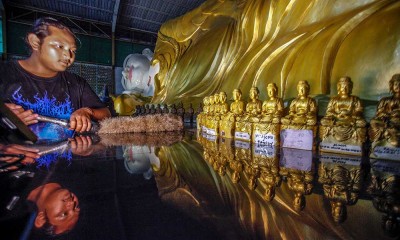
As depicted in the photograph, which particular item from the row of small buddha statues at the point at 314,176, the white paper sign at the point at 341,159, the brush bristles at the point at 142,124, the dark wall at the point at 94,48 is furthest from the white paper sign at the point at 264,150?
the dark wall at the point at 94,48

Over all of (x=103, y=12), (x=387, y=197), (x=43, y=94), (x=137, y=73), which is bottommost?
(x=387, y=197)

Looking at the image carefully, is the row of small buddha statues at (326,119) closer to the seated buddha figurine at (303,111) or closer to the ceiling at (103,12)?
the seated buddha figurine at (303,111)

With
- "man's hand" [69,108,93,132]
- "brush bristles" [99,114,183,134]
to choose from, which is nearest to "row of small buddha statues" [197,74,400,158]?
"brush bristles" [99,114,183,134]

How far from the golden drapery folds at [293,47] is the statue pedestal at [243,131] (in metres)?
0.20

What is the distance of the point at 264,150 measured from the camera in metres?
0.67

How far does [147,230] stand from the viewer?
9.1 inches

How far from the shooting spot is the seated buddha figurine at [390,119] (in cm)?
49

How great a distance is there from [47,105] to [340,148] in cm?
135

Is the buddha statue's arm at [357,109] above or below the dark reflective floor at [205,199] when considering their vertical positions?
above

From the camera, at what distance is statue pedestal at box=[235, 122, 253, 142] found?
814mm

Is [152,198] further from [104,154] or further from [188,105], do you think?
[188,105]

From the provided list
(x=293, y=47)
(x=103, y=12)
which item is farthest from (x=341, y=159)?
(x=103, y=12)

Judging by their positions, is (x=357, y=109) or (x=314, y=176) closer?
(x=314, y=176)

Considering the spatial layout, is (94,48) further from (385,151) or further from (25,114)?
(385,151)
